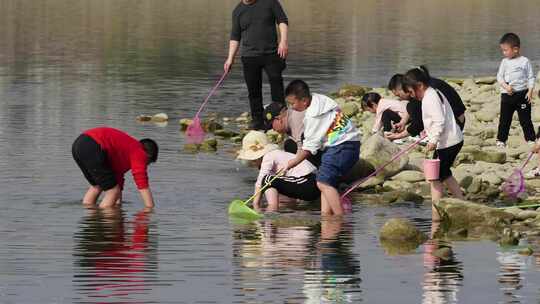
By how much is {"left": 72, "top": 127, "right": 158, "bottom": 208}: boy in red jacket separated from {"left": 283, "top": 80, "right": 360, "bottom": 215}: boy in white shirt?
4.43 feet

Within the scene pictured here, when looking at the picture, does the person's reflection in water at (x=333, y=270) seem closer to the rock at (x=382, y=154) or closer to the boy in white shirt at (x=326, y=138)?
the boy in white shirt at (x=326, y=138)

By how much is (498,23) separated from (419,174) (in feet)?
117

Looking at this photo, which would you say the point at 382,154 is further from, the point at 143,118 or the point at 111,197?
the point at 143,118

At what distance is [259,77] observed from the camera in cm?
2123

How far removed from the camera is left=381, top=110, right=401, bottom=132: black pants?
19.5 meters

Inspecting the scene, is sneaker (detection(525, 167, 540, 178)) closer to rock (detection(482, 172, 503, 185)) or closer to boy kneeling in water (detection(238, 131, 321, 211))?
rock (detection(482, 172, 503, 185))

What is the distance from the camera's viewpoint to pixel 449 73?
104ft

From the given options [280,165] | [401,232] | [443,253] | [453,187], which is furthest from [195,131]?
[443,253]

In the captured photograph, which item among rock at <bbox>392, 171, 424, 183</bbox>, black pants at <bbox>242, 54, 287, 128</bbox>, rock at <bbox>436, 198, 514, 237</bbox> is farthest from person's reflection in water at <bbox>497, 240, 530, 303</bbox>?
black pants at <bbox>242, 54, 287, 128</bbox>

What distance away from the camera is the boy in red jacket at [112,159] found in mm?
15398

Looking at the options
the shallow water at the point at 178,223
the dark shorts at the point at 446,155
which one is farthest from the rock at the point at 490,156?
the dark shorts at the point at 446,155

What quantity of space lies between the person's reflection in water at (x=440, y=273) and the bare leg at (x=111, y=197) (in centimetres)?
323

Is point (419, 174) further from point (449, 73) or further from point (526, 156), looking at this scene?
point (449, 73)

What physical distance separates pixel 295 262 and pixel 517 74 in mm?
7405
